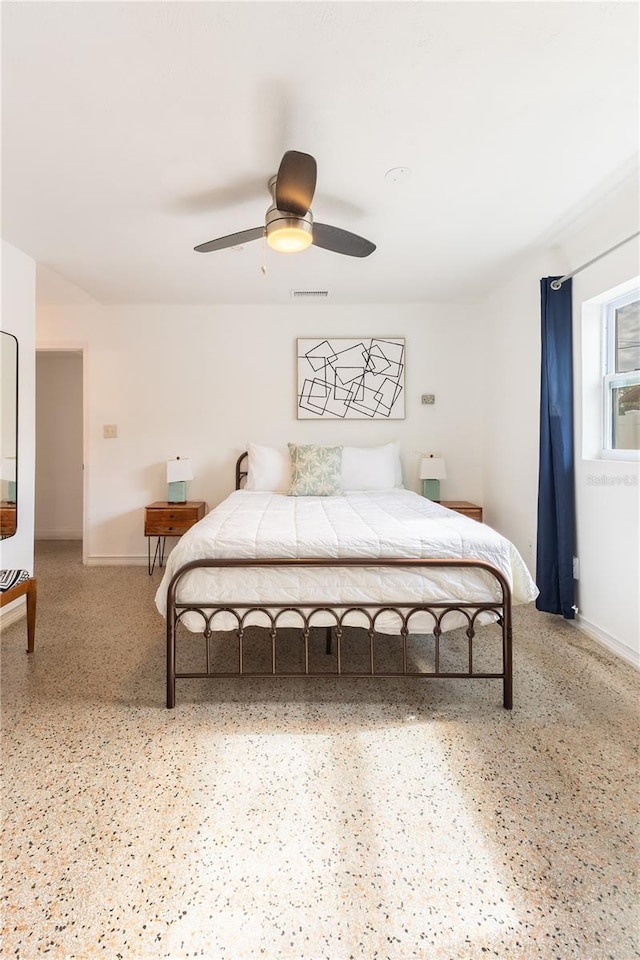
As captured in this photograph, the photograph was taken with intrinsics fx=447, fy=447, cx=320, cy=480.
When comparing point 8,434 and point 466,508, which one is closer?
point 8,434

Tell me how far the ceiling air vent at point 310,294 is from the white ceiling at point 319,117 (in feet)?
3.07

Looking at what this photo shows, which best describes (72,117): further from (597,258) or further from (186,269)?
(597,258)

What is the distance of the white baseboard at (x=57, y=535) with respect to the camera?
5.47m

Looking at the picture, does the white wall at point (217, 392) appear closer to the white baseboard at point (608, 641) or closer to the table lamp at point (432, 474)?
the table lamp at point (432, 474)

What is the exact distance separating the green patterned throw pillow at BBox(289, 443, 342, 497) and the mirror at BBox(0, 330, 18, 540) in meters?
1.91

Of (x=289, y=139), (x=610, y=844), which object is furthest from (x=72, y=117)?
(x=610, y=844)

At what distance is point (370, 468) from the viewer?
3.93 meters

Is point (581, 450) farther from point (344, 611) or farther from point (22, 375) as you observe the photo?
point (22, 375)

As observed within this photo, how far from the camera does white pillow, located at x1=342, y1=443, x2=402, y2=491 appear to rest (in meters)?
3.89

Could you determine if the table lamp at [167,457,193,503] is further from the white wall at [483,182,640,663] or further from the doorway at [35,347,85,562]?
the white wall at [483,182,640,663]

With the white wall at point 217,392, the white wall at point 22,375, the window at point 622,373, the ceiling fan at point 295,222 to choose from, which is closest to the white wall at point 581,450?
the window at point 622,373

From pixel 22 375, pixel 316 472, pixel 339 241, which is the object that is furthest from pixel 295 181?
pixel 22 375

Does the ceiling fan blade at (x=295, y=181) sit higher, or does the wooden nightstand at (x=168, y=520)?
the ceiling fan blade at (x=295, y=181)

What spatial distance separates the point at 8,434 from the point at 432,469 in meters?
3.29
